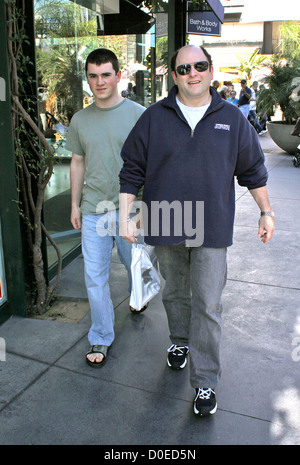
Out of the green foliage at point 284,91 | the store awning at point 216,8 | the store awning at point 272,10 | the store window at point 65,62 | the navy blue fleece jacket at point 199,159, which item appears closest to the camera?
the navy blue fleece jacket at point 199,159

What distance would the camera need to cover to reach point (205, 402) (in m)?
2.78

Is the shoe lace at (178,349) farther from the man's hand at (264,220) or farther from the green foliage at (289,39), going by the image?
the green foliage at (289,39)

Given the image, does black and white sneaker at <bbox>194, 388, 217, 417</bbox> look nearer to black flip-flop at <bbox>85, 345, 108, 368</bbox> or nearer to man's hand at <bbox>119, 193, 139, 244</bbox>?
black flip-flop at <bbox>85, 345, 108, 368</bbox>

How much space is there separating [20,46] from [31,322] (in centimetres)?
201

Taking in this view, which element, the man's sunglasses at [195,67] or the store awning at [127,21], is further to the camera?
the store awning at [127,21]

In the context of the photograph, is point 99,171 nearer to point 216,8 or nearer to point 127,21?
point 216,8

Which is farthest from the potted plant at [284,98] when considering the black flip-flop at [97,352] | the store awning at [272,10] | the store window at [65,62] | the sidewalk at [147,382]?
the store awning at [272,10]

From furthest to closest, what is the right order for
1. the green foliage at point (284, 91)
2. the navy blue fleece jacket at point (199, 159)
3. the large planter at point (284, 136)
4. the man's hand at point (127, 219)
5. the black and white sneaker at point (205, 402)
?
the large planter at point (284, 136) → the green foliage at point (284, 91) → the man's hand at point (127, 219) → the black and white sneaker at point (205, 402) → the navy blue fleece jacket at point (199, 159)

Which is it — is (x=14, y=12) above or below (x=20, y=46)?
above

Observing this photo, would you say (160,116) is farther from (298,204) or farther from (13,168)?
(298,204)

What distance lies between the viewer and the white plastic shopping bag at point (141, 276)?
313cm

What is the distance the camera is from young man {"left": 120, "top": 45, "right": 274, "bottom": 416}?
8.68 feet

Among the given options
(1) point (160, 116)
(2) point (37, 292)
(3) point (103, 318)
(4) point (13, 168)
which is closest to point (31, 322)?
(2) point (37, 292)

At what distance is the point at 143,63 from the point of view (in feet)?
24.4
